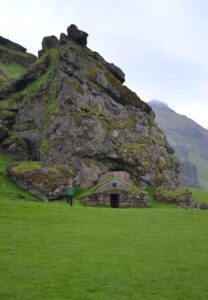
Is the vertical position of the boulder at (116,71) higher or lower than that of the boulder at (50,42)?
lower

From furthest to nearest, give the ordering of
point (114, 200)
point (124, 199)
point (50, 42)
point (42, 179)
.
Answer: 1. point (50, 42)
2. point (42, 179)
3. point (114, 200)
4. point (124, 199)

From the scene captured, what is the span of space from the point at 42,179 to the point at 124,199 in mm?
11869

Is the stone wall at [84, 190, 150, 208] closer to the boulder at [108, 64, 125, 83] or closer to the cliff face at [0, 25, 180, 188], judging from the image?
the cliff face at [0, 25, 180, 188]

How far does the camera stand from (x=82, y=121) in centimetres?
7356

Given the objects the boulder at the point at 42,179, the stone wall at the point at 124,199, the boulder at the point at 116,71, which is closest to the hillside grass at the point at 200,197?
the stone wall at the point at 124,199

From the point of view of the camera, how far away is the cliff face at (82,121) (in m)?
71.9

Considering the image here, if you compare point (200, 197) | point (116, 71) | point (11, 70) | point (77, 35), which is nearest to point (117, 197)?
point (200, 197)

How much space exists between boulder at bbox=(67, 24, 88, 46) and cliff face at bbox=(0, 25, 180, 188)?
0.20 m

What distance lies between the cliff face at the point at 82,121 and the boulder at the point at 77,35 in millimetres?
200

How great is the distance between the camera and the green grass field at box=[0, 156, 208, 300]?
19.7 meters

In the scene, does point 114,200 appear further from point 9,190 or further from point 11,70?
point 11,70

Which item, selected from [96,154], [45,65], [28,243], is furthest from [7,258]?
[45,65]

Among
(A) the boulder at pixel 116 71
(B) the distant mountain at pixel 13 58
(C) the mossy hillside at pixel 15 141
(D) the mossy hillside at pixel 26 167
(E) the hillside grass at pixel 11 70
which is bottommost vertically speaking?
(D) the mossy hillside at pixel 26 167

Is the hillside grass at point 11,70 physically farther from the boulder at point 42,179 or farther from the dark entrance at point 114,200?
the dark entrance at point 114,200
